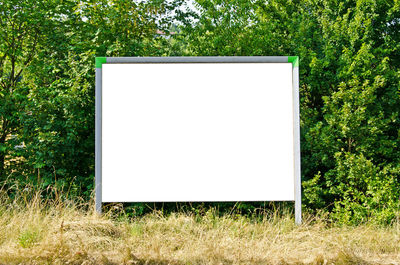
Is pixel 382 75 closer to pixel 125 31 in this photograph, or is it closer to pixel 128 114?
pixel 128 114

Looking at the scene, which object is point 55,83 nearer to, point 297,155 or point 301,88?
point 297,155

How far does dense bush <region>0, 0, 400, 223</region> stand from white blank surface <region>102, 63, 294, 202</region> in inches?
28.3

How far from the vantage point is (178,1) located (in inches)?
288

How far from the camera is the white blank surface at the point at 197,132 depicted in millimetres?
4730

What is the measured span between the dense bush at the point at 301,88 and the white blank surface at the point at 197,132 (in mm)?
719

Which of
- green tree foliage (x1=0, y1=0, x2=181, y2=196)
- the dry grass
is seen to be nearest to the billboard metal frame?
the dry grass

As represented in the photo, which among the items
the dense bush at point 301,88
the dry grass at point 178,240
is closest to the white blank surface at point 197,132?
the dry grass at point 178,240

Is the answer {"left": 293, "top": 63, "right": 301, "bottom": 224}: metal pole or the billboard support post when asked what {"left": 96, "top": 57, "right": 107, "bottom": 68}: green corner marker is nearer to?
the billboard support post

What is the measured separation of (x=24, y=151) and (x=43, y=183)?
2.15 ft

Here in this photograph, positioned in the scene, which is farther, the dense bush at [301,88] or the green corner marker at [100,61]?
the dense bush at [301,88]

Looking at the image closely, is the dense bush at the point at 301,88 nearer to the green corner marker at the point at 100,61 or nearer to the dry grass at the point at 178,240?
the dry grass at the point at 178,240

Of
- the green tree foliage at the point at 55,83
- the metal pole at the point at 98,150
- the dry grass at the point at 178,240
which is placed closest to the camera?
the dry grass at the point at 178,240

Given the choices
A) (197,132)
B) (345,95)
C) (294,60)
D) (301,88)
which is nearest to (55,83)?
(197,132)

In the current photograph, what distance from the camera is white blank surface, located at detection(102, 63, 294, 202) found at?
473 centimetres
